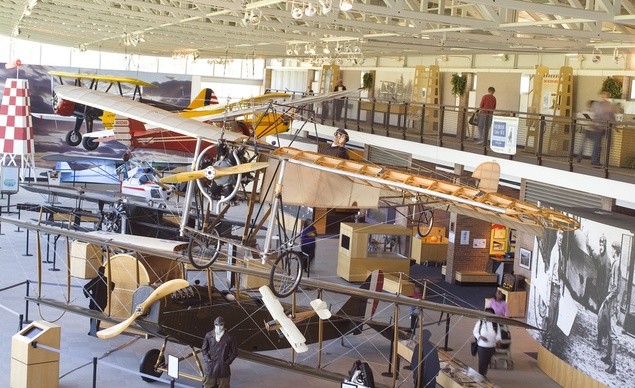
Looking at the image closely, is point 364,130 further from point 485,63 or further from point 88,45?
point 88,45

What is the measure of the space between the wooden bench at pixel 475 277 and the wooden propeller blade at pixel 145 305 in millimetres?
11185

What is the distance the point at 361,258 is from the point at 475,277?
9.24ft

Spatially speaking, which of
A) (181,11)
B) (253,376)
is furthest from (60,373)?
(181,11)

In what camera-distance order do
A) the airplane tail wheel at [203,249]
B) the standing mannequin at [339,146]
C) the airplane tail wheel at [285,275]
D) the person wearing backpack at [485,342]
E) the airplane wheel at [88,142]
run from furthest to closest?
the airplane wheel at [88,142], the person wearing backpack at [485,342], the standing mannequin at [339,146], the airplane tail wheel at [203,249], the airplane tail wheel at [285,275]

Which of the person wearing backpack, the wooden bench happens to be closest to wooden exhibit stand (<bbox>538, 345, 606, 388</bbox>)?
the person wearing backpack

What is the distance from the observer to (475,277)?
23.6m

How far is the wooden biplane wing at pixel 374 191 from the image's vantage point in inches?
441

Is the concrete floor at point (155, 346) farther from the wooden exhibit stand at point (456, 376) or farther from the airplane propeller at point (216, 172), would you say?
the airplane propeller at point (216, 172)

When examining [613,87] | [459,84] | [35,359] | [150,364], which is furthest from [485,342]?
[459,84]

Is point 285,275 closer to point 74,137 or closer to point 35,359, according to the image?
point 35,359

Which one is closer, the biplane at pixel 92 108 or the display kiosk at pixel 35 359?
the display kiosk at pixel 35 359

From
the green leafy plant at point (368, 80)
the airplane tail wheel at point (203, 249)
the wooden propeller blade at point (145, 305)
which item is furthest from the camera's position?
the green leafy plant at point (368, 80)

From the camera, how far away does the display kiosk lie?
512 inches

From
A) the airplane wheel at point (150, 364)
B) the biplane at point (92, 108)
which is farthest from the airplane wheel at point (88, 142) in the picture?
the airplane wheel at point (150, 364)
